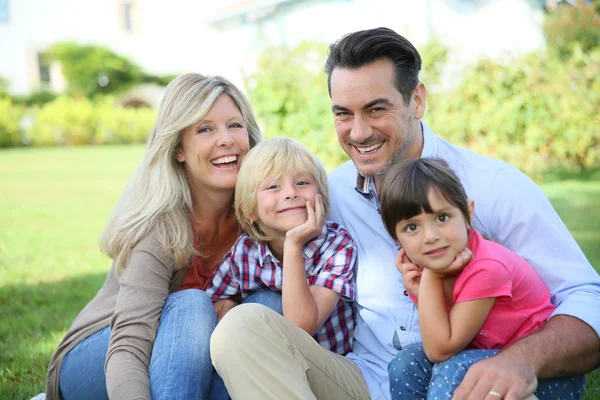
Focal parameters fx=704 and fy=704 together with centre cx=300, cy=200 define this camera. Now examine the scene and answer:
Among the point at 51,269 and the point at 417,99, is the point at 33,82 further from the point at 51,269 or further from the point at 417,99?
the point at 417,99

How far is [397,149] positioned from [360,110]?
0.25 metres

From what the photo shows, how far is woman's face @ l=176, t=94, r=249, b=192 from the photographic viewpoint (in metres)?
3.49

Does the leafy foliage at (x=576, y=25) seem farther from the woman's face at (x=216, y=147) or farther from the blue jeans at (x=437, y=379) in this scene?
the blue jeans at (x=437, y=379)

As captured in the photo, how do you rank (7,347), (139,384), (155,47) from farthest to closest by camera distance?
(155,47)
(7,347)
(139,384)

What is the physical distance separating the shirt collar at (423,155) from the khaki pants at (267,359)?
83cm

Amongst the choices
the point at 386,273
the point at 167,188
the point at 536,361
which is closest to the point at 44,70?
the point at 167,188

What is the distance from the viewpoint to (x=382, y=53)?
3256mm

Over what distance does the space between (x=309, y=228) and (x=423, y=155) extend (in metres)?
0.65

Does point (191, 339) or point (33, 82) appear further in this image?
point (33, 82)

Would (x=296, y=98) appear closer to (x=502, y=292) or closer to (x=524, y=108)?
(x=524, y=108)

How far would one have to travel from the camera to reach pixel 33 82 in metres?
36.2

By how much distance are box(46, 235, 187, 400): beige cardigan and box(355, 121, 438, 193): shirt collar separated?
0.95m

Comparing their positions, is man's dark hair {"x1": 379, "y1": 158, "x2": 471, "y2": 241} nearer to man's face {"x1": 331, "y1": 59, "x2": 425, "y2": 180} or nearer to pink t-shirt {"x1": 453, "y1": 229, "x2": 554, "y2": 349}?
pink t-shirt {"x1": 453, "y1": 229, "x2": 554, "y2": 349}

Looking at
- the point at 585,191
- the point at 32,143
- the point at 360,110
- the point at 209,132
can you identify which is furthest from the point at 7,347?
the point at 32,143
